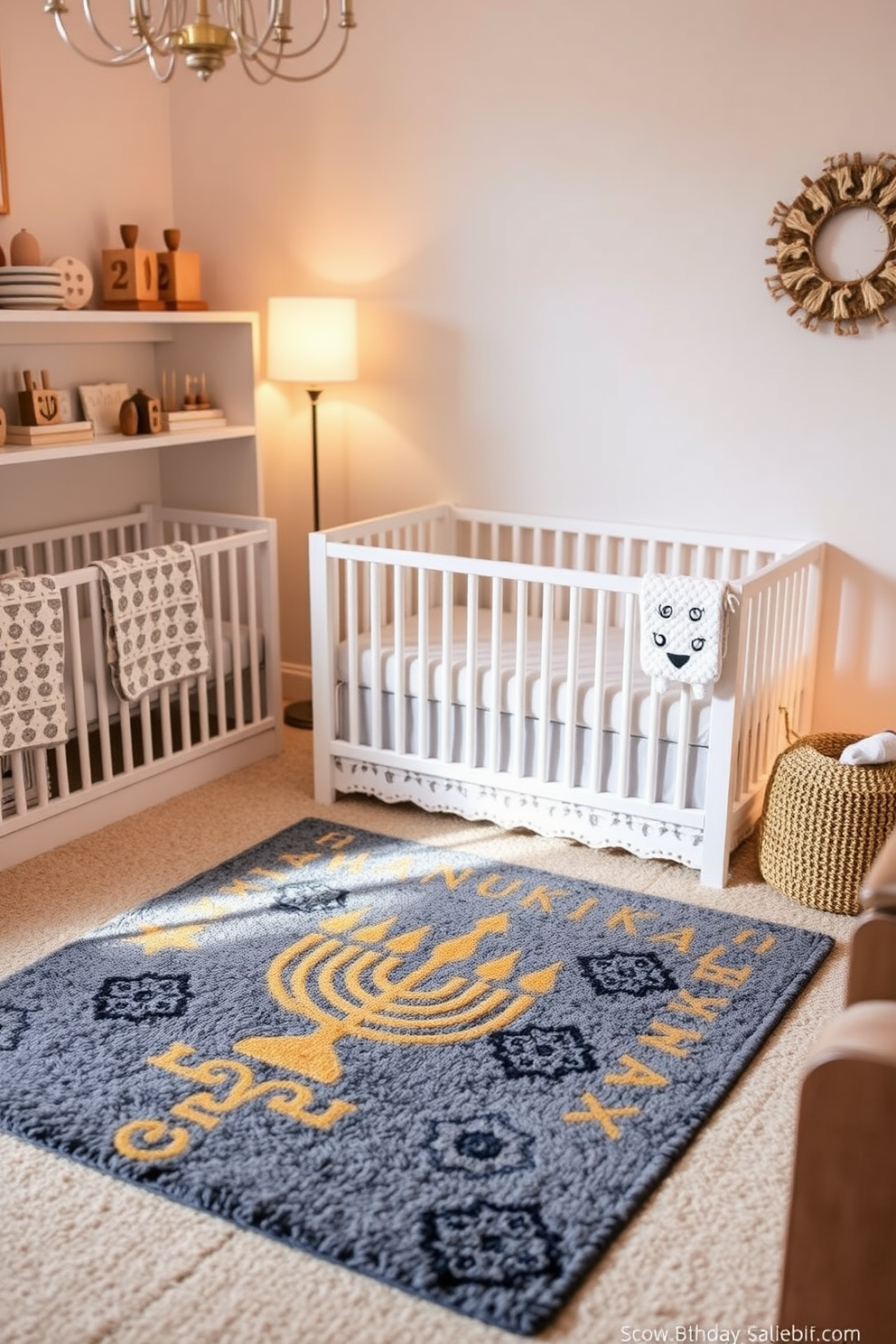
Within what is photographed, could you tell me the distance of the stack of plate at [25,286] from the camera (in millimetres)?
3322

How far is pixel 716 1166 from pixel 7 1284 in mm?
1079

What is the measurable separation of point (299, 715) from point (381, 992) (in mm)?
1843

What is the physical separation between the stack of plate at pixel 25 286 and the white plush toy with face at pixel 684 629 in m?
1.75

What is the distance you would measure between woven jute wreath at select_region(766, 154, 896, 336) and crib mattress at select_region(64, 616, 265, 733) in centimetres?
180

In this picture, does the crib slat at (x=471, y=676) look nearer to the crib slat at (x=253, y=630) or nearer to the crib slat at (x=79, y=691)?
the crib slat at (x=253, y=630)

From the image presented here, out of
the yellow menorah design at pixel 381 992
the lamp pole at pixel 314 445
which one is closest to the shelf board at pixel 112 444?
the lamp pole at pixel 314 445

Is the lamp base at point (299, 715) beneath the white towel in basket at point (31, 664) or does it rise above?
beneath

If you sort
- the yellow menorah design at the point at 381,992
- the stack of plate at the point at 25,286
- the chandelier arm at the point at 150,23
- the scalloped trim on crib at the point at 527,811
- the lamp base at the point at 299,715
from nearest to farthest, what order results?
1. the chandelier arm at the point at 150,23
2. the yellow menorah design at the point at 381,992
3. the scalloped trim on crib at the point at 527,811
4. the stack of plate at the point at 25,286
5. the lamp base at the point at 299,715

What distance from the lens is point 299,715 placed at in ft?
14.1

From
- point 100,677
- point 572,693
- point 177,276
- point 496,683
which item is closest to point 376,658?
point 496,683

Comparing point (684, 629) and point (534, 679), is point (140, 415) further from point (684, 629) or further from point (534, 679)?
point (684, 629)

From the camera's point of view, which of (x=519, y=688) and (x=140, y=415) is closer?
(x=519, y=688)

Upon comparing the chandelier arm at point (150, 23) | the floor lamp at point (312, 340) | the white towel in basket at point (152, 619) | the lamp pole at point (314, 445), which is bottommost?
the white towel in basket at point (152, 619)

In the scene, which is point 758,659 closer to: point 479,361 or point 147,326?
point 479,361
